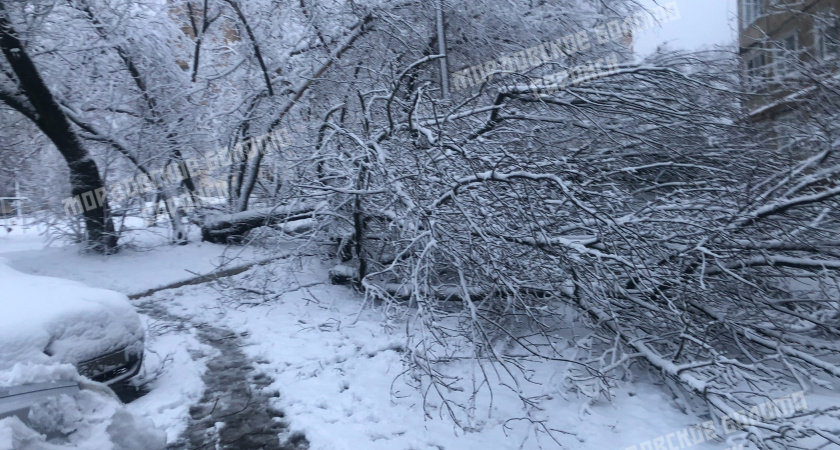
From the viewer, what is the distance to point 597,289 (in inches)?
205

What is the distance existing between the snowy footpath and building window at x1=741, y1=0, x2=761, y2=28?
18.3ft

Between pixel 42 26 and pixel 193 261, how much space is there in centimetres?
491

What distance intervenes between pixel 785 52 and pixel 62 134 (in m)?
11.4

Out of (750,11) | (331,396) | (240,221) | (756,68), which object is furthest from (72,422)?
(750,11)

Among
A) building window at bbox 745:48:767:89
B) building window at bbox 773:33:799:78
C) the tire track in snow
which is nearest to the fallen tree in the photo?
the tire track in snow

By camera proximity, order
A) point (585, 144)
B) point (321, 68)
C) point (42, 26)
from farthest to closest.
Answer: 1. point (321, 68)
2. point (42, 26)
3. point (585, 144)

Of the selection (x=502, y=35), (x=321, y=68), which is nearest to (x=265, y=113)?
(x=321, y=68)

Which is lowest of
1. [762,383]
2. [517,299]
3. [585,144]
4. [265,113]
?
[762,383]

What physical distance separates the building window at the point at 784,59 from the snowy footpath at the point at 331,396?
4078mm

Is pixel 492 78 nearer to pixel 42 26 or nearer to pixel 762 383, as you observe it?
pixel 762 383

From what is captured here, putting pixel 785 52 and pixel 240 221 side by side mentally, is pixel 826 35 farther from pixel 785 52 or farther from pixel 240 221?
pixel 240 221

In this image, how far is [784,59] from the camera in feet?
20.0

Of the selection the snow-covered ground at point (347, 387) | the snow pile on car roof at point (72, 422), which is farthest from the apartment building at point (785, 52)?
the snow pile on car roof at point (72, 422)

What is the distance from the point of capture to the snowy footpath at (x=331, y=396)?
4195 millimetres
